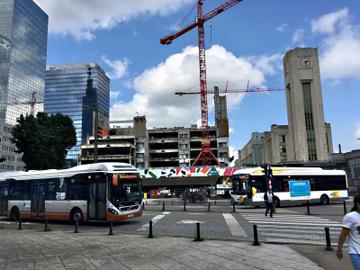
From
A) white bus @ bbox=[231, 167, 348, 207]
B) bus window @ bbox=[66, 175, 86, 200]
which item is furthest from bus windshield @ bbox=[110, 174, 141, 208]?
white bus @ bbox=[231, 167, 348, 207]

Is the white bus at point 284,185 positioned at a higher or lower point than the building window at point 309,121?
lower

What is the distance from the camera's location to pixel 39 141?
46281 millimetres

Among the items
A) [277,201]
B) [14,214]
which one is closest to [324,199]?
[277,201]

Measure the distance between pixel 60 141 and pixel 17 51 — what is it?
399ft

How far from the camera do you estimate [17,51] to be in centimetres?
15088

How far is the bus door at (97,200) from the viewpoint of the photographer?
17891 mm

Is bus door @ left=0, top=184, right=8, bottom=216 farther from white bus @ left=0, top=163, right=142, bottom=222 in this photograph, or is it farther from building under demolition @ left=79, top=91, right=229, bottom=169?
building under demolition @ left=79, top=91, right=229, bottom=169

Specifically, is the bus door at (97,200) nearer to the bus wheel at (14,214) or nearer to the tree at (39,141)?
the bus wheel at (14,214)

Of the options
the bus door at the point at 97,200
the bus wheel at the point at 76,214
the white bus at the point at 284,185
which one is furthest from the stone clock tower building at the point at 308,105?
the bus door at the point at 97,200

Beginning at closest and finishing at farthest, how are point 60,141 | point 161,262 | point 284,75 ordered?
point 161,262 → point 60,141 → point 284,75

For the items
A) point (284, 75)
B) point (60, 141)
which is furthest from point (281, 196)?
point (284, 75)

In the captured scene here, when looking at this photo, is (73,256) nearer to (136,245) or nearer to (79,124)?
(136,245)

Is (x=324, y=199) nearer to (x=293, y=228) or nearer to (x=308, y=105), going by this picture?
(x=293, y=228)

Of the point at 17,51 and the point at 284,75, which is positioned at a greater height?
the point at 17,51
